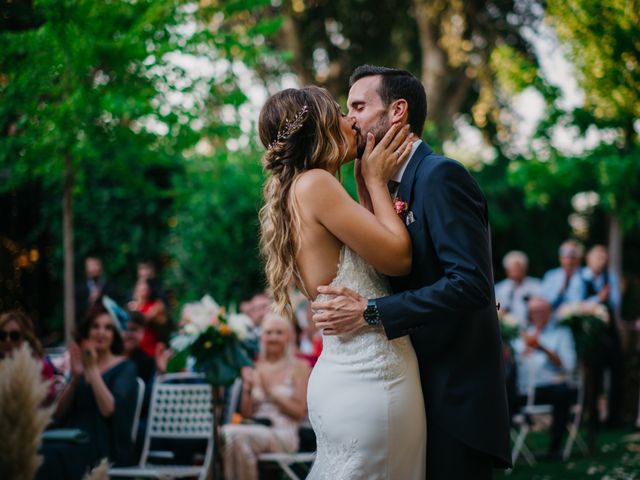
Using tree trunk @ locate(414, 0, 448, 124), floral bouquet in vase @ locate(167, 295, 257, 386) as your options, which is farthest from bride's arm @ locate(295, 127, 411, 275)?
tree trunk @ locate(414, 0, 448, 124)

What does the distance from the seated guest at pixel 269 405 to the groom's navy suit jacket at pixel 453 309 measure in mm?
3953

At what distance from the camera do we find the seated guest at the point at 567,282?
37.8 feet

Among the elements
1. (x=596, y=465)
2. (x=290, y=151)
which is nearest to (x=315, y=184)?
(x=290, y=151)

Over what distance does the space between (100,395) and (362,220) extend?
3.95m

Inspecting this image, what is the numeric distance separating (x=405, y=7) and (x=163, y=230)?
23.3 ft

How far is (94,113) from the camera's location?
8.27 meters

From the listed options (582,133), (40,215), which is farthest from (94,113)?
(582,133)

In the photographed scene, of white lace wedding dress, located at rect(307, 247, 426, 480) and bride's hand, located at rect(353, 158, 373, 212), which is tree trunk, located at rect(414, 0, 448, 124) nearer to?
bride's hand, located at rect(353, 158, 373, 212)

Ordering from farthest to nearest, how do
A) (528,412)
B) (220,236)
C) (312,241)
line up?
1. (220,236)
2. (528,412)
3. (312,241)

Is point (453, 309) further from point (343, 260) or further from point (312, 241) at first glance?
point (312, 241)

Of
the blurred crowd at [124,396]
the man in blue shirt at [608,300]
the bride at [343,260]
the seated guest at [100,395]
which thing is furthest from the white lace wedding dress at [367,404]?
the man in blue shirt at [608,300]

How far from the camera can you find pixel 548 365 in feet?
33.1

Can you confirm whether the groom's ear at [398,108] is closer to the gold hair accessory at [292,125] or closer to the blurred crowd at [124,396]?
the gold hair accessory at [292,125]

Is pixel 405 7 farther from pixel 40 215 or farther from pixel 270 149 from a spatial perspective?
pixel 270 149
